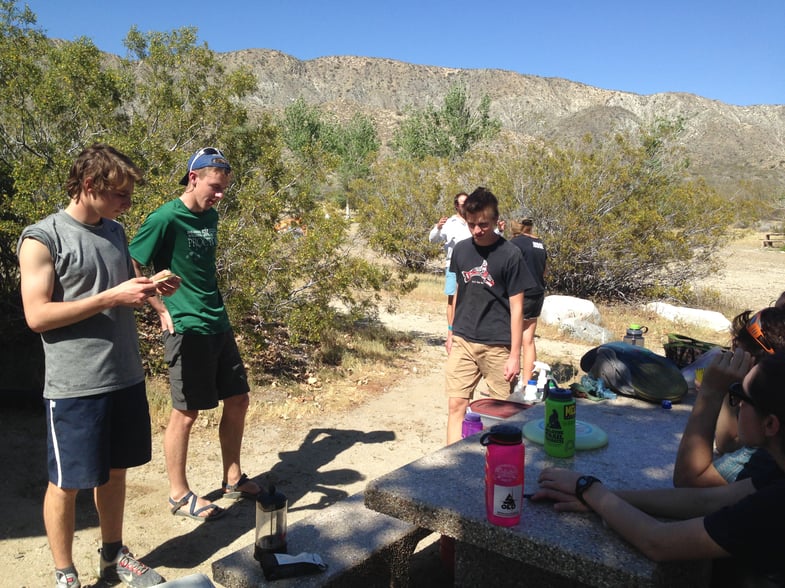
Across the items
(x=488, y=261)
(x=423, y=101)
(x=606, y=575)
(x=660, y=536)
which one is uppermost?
(x=423, y=101)

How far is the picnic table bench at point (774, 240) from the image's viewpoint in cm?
2870

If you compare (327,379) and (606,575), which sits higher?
(606,575)

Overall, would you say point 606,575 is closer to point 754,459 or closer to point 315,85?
point 754,459

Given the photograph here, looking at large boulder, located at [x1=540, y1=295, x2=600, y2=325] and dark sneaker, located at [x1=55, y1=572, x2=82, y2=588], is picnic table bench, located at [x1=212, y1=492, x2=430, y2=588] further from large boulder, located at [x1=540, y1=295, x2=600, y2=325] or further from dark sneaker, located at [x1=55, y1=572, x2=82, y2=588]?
large boulder, located at [x1=540, y1=295, x2=600, y2=325]

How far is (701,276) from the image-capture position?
12484 millimetres

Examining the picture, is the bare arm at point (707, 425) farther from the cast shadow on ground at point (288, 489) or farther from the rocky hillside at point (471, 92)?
the rocky hillside at point (471, 92)

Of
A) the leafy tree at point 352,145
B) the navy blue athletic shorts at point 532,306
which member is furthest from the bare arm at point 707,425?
the leafy tree at point 352,145

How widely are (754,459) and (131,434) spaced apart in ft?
8.09

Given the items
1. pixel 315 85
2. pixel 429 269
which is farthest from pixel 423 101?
pixel 429 269

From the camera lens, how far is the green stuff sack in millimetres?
3635

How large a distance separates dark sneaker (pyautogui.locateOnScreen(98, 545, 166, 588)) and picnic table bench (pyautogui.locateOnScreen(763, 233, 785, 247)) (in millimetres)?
31543

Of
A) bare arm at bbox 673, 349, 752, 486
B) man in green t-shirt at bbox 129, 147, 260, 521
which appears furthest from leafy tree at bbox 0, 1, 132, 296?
bare arm at bbox 673, 349, 752, 486

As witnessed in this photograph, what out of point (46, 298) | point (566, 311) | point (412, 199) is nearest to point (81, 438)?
point (46, 298)

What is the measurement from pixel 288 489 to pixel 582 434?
2111 millimetres
